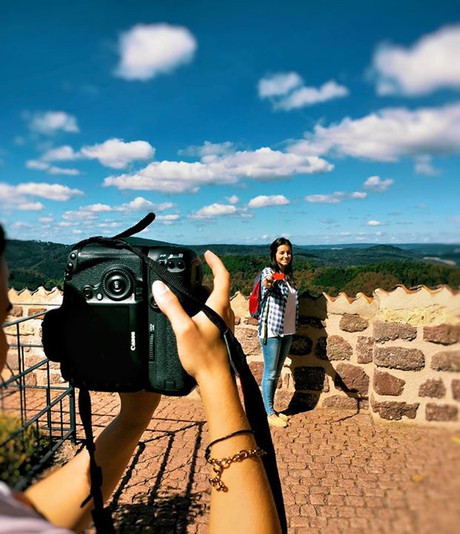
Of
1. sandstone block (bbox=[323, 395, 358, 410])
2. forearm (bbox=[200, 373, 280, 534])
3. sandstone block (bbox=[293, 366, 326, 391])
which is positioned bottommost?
sandstone block (bbox=[323, 395, 358, 410])

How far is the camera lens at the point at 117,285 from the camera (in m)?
0.66

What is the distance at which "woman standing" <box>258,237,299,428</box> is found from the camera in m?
2.99

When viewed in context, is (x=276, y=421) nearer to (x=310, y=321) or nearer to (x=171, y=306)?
(x=310, y=321)

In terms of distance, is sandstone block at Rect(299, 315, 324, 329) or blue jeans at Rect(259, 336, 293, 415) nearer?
blue jeans at Rect(259, 336, 293, 415)

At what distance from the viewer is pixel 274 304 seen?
301cm

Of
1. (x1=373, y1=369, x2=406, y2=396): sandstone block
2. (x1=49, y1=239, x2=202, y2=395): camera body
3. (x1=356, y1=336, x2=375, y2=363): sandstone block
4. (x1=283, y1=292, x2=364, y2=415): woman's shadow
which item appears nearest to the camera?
(x1=49, y1=239, x2=202, y2=395): camera body

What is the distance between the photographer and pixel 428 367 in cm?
27

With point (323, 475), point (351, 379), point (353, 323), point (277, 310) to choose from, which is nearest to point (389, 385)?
point (323, 475)

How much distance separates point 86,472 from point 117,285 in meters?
0.31

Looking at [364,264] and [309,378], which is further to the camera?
[309,378]

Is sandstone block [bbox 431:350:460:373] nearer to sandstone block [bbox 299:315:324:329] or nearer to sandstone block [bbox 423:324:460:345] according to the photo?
sandstone block [bbox 423:324:460:345]

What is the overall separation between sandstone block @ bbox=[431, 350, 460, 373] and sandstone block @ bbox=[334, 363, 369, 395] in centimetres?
320

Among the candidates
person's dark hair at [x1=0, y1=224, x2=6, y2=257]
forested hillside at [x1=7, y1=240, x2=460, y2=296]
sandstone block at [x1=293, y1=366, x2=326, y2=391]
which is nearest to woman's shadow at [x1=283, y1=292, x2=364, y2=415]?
sandstone block at [x1=293, y1=366, x2=326, y2=391]

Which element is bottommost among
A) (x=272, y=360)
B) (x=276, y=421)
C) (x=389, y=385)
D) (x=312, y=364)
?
(x=276, y=421)
